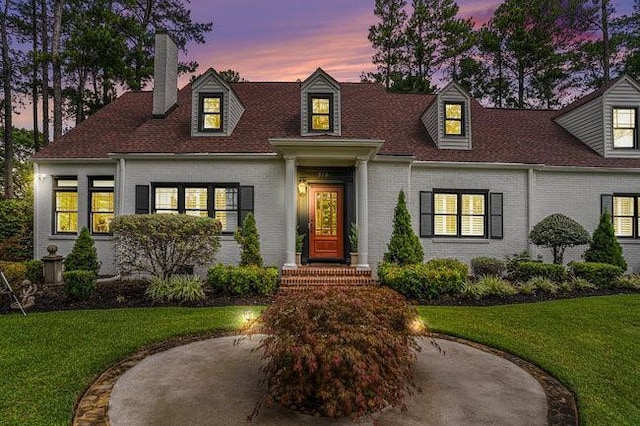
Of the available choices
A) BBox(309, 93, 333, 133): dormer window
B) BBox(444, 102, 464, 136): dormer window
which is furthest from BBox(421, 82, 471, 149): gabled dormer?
BBox(309, 93, 333, 133): dormer window

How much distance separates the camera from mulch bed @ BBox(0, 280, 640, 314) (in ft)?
25.3

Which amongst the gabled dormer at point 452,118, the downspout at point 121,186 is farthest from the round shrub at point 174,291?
the gabled dormer at point 452,118

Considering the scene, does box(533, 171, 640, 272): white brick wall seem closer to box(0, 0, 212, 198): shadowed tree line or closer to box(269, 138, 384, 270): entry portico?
box(269, 138, 384, 270): entry portico

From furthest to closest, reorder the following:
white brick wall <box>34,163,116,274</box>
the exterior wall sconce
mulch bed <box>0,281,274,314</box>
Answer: white brick wall <box>34,163,116,274</box> < the exterior wall sconce < mulch bed <box>0,281,274,314</box>

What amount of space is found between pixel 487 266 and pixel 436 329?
5127mm

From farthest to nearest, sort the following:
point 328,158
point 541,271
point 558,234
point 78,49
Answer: point 78,49 < point 328,158 < point 558,234 < point 541,271

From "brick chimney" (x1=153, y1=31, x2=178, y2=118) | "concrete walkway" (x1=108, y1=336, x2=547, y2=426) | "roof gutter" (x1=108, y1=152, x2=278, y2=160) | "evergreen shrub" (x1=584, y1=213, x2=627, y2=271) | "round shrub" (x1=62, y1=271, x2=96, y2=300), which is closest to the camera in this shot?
"concrete walkway" (x1=108, y1=336, x2=547, y2=426)

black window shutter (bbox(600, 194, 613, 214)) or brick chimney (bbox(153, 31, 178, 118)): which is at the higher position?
brick chimney (bbox(153, 31, 178, 118))

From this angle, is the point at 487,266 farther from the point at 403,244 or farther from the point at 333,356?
the point at 333,356

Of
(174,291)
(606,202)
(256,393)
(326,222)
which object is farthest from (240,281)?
(606,202)

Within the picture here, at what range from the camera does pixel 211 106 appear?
12.0 metres

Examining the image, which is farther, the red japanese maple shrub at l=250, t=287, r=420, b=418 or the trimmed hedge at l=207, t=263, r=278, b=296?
the trimmed hedge at l=207, t=263, r=278, b=296

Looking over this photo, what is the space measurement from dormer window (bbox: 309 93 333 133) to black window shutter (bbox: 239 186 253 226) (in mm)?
2758

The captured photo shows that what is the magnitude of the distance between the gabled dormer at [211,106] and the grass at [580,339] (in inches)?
334
